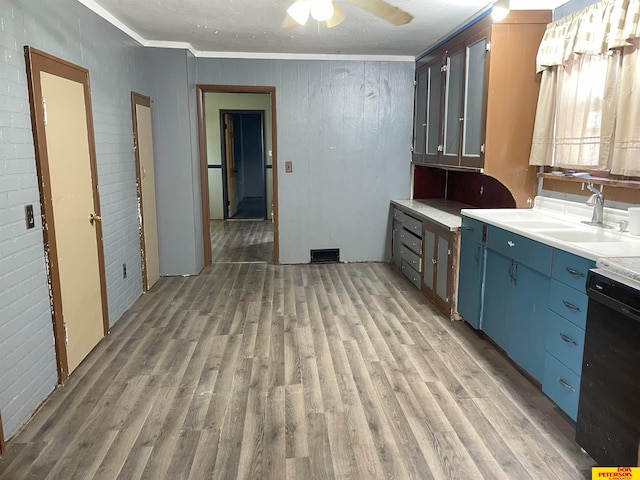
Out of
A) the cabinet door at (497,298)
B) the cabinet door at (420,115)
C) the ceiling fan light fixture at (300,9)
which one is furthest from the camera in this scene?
the cabinet door at (420,115)

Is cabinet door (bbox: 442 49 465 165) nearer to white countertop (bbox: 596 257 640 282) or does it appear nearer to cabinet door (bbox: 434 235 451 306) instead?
cabinet door (bbox: 434 235 451 306)

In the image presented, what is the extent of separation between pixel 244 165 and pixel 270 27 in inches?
289

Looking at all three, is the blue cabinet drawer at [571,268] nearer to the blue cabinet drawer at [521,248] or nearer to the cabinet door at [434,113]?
the blue cabinet drawer at [521,248]

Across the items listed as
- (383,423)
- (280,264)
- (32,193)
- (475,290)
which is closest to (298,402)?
(383,423)

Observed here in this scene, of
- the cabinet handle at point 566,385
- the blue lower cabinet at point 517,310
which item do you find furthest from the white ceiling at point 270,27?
the cabinet handle at point 566,385

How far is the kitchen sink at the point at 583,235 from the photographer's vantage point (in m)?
2.63

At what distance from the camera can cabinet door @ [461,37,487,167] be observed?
3553mm

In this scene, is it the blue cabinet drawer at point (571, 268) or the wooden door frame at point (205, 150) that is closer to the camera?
the blue cabinet drawer at point (571, 268)

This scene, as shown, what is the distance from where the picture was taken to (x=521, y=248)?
2721 millimetres

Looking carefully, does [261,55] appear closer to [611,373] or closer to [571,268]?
[571,268]

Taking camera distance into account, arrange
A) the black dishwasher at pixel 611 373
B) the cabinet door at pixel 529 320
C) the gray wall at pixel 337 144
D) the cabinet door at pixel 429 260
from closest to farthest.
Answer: the black dishwasher at pixel 611 373 → the cabinet door at pixel 529 320 → the cabinet door at pixel 429 260 → the gray wall at pixel 337 144

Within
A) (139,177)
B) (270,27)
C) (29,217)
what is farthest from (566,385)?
(139,177)

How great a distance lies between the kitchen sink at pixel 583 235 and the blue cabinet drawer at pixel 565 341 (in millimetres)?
536

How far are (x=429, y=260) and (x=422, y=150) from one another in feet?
4.94
